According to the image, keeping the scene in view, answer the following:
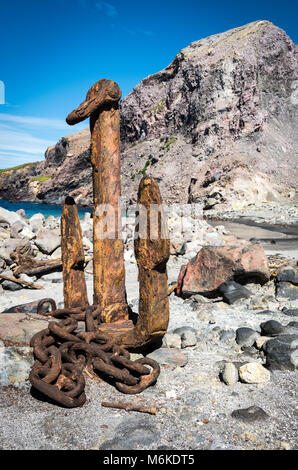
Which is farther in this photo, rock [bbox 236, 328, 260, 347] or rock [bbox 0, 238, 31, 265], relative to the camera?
rock [bbox 0, 238, 31, 265]

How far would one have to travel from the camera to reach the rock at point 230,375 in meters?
2.89

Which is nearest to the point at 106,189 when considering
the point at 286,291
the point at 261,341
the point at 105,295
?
the point at 105,295

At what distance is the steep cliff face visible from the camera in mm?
35062

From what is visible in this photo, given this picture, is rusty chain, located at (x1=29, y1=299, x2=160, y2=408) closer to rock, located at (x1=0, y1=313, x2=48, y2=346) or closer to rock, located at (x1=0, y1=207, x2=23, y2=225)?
rock, located at (x1=0, y1=313, x2=48, y2=346)

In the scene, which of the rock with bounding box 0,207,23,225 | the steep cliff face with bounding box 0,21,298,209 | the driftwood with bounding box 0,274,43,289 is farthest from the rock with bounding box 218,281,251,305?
the steep cliff face with bounding box 0,21,298,209

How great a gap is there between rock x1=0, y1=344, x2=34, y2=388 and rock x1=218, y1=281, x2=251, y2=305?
3.17m

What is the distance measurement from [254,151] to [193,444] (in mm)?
38081

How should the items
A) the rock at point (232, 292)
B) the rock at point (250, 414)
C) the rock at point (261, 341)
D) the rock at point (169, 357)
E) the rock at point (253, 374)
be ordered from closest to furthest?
the rock at point (250, 414), the rock at point (253, 374), the rock at point (169, 357), the rock at point (261, 341), the rock at point (232, 292)

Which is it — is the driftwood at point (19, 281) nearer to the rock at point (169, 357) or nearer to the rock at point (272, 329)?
the rock at point (169, 357)

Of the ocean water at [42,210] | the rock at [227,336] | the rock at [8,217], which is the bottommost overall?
the rock at [227,336]

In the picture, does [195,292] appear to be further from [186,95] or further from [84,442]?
[186,95]

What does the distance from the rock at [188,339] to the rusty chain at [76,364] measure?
1.00 metres
